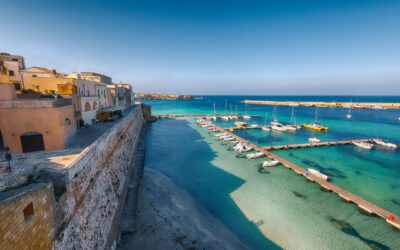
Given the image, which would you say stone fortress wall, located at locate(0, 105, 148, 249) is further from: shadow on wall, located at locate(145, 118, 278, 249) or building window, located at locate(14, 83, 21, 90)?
building window, located at locate(14, 83, 21, 90)

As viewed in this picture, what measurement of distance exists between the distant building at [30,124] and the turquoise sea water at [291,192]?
11.1 meters

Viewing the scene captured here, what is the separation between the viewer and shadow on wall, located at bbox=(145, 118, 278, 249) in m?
12.3

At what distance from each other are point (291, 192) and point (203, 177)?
28.2 ft

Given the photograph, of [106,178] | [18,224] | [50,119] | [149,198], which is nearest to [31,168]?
[18,224]

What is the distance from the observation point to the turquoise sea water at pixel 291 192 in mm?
11570

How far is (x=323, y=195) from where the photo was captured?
1592 centimetres

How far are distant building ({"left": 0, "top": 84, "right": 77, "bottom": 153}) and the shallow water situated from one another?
11069mm

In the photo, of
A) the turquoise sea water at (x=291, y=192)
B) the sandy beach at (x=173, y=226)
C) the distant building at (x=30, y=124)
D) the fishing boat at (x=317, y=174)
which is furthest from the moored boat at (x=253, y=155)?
the distant building at (x=30, y=124)

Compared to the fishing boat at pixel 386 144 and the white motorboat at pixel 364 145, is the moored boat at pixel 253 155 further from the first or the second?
the fishing boat at pixel 386 144

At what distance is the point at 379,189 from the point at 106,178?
24.3m

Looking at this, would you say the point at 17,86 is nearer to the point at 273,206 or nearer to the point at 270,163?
the point at 273,206

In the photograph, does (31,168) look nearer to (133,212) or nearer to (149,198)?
(133,212)

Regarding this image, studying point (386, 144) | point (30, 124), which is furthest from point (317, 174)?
point (30, 124)

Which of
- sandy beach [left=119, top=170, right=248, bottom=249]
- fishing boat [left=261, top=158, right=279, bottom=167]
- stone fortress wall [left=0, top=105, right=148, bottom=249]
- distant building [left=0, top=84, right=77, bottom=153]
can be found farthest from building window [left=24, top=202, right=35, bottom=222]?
fishing boat [left=261, top=158, right=279, bottom=167]
